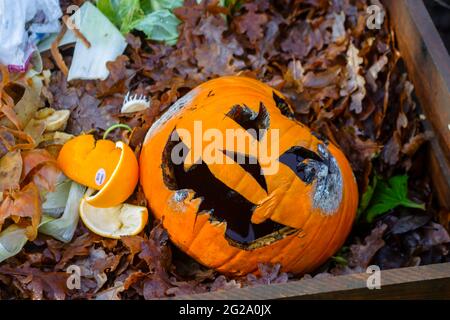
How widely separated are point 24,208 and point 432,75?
158 centimetres

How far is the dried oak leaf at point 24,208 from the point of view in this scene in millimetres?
2270

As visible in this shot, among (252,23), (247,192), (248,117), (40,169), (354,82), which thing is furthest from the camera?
A: (252,23)

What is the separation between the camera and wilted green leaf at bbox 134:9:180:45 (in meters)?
3.05

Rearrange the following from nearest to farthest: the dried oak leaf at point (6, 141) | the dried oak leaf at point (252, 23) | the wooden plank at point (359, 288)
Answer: the wooden plank at point (359, 288)
the dried oak leaf at point (6, 141)
the dried oak leaf at point (252, 23)

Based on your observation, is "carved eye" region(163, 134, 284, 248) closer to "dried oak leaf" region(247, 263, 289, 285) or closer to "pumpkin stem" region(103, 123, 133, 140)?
"dried oak leaf" region(247, 263, 289, 285)

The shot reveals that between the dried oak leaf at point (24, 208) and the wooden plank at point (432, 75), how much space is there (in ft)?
4.97

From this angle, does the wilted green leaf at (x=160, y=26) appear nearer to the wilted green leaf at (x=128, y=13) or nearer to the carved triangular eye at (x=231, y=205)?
the wilted green leaf at (x=128, y=13)

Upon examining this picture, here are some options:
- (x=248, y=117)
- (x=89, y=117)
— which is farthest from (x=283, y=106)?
(x=89, y=117)

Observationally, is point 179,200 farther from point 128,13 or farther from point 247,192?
point 128,13

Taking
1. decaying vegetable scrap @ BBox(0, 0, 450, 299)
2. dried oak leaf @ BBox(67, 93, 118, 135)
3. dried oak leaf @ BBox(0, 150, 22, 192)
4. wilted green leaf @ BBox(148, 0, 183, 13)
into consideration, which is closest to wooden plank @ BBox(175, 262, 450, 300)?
decaying vegetable scrap @ BBox(0, 0, 450, 299)

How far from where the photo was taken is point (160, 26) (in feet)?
10.1

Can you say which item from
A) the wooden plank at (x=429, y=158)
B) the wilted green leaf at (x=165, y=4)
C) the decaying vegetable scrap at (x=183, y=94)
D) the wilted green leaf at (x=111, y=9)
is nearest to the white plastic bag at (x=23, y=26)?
the decaying vegetable scrap at (x=183, y=94)

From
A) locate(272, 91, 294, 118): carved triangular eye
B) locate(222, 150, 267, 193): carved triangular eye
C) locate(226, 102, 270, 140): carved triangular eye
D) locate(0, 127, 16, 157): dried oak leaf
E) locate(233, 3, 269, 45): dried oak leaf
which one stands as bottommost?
locate(0, 127, 16, 157): dried oak leaf

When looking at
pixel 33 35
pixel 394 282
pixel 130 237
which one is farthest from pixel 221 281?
pixel 33 35
